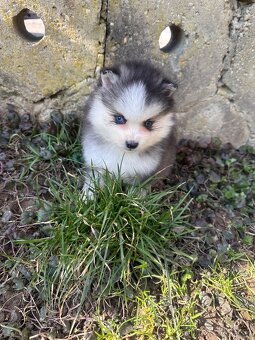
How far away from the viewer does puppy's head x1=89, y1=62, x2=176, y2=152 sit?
9.08 ft

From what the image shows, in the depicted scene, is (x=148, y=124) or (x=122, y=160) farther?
(x=122, y=160)

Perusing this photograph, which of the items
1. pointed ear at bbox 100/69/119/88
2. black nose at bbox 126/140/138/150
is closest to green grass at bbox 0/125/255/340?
black nose at bbox 126/140/138/150

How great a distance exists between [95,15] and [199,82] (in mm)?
1074

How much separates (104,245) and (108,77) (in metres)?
1.14

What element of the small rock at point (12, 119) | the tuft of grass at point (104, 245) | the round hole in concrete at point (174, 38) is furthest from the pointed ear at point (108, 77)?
the small rock at point (12, 119)

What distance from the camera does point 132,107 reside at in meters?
2.75

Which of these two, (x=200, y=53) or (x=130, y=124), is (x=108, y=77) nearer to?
(x=130, y=124)

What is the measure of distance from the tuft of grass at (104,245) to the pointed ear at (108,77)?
0.64m

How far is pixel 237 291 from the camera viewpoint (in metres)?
3.06

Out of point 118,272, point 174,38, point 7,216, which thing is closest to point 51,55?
point 174,38

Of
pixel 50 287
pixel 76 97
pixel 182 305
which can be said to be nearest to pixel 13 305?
→ pixel 50 287

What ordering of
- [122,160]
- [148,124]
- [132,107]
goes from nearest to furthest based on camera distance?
[132,107] → [148,124] → [122,160]

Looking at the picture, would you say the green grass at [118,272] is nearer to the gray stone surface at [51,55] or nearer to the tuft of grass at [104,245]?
the tuft of grass at [104,245]

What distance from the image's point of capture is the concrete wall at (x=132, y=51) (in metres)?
3.34
